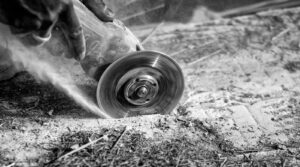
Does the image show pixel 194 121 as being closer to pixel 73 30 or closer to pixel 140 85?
pixel 140 85

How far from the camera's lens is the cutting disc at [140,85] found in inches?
146

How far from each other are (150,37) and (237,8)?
6.23 feet

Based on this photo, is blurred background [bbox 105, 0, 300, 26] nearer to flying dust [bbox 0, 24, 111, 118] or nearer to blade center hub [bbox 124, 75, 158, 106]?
flying dust [bbox 0, 24, 111, 118]

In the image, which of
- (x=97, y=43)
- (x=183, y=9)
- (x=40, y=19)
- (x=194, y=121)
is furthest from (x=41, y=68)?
(x=183, y=9)

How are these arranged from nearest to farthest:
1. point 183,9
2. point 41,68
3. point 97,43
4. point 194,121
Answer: point 97,43
point 194,121
point 41,68
point 183,9

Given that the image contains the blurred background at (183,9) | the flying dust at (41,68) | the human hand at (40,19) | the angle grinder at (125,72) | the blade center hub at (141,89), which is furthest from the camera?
the blurred background at (183,9)

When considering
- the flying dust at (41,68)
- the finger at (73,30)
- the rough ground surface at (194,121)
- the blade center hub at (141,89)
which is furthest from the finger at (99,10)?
the rough ground surface at (194,121)

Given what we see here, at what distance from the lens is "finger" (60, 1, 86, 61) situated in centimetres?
308

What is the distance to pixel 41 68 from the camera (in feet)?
15.3

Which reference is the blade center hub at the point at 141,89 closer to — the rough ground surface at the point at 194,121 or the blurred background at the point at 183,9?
the rough ground surface at the point at 194,121

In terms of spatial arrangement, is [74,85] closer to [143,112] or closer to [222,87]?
[143,112]

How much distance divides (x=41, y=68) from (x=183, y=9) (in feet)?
9.00

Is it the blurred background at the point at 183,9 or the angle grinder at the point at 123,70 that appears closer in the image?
the angle grinder at the point at 123,70

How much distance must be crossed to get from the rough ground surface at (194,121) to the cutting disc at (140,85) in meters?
0.14
